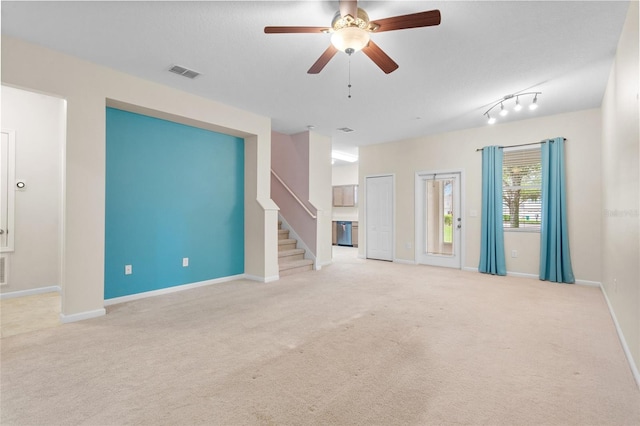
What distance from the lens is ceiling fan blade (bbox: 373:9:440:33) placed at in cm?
211

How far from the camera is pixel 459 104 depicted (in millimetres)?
4809

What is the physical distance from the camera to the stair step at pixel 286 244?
21.4ft

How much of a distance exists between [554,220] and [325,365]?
4782 millimetres

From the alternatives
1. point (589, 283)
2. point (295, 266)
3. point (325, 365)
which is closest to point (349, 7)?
point (325, 365)

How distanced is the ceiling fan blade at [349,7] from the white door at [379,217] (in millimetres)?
5344

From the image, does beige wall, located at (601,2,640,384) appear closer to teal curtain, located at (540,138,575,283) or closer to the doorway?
teal curtain, located at (540,138,575,283)

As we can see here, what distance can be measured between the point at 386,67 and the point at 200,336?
293 centimetres

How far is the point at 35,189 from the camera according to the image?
444cm

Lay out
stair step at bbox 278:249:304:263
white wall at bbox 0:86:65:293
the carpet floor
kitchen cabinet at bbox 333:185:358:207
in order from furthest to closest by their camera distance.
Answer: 1. kitchen cabinet at bbox 333:185:358:207
2. stair step at bbox 278:249:304:263
3. white wall at bbox 0:86:65:293
4. the carpet floor

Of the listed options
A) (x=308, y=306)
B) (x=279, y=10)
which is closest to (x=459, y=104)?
(x=279, y=10)

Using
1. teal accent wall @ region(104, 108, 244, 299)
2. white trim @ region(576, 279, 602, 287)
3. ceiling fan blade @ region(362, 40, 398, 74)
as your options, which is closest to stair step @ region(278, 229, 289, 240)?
teal accent wall @ region(104, 108, 244, 299)

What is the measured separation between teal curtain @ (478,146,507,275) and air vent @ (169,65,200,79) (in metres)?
5.09

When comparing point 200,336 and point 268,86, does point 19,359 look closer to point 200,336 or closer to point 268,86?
point 200,336

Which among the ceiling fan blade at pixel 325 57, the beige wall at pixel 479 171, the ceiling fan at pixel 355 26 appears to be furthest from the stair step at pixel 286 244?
the ceiling fan at pixel 355 26
